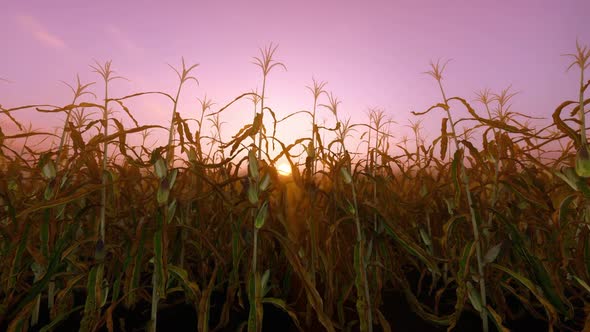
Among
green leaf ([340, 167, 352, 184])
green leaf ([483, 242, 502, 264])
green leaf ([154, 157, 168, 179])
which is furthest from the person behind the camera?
green leaf ([340, 167, 352, 184])

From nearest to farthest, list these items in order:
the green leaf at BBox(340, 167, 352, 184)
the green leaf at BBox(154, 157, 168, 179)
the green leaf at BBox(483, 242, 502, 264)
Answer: the green leaf at BBox(154, 157, 168, 179) → the green leaf at BBox(483, 242, 502, 264) → the green leaf at BBox(340, 167, 352, 184)

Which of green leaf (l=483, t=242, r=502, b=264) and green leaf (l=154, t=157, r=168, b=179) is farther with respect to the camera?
green leaf (l=483, t=242, r=502, b=264)

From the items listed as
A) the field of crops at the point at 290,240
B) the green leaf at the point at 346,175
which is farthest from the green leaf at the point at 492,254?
the green leaf at the point at 346,175

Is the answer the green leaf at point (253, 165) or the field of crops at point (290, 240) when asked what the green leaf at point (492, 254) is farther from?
the green leaf at point (253, 165)

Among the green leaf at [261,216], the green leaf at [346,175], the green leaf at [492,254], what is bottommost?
the green leaf at [492,254]

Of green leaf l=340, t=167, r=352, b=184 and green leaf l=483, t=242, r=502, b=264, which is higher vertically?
green leaf l=340, t=167, r=352, b=184

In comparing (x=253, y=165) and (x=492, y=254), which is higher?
(x=253, y=165)

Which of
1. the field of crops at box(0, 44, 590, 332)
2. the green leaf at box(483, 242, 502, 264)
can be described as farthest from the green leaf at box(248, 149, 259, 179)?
the green leaf at box(483, 242, 502, 264)

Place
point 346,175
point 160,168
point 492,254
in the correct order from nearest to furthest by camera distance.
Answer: point 160,168 → point 492,254 → point 346,175

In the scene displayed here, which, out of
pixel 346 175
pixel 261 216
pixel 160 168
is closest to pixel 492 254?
pixel 346 175

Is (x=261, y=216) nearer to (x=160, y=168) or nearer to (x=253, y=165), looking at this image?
(x=253, y=165)

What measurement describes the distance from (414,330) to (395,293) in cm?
38

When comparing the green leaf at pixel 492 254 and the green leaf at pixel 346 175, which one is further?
the green leaf at pixel 346 175

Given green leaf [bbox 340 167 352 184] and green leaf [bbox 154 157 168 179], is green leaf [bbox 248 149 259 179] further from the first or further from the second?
green leaf [bbox 340 167 352 184]
